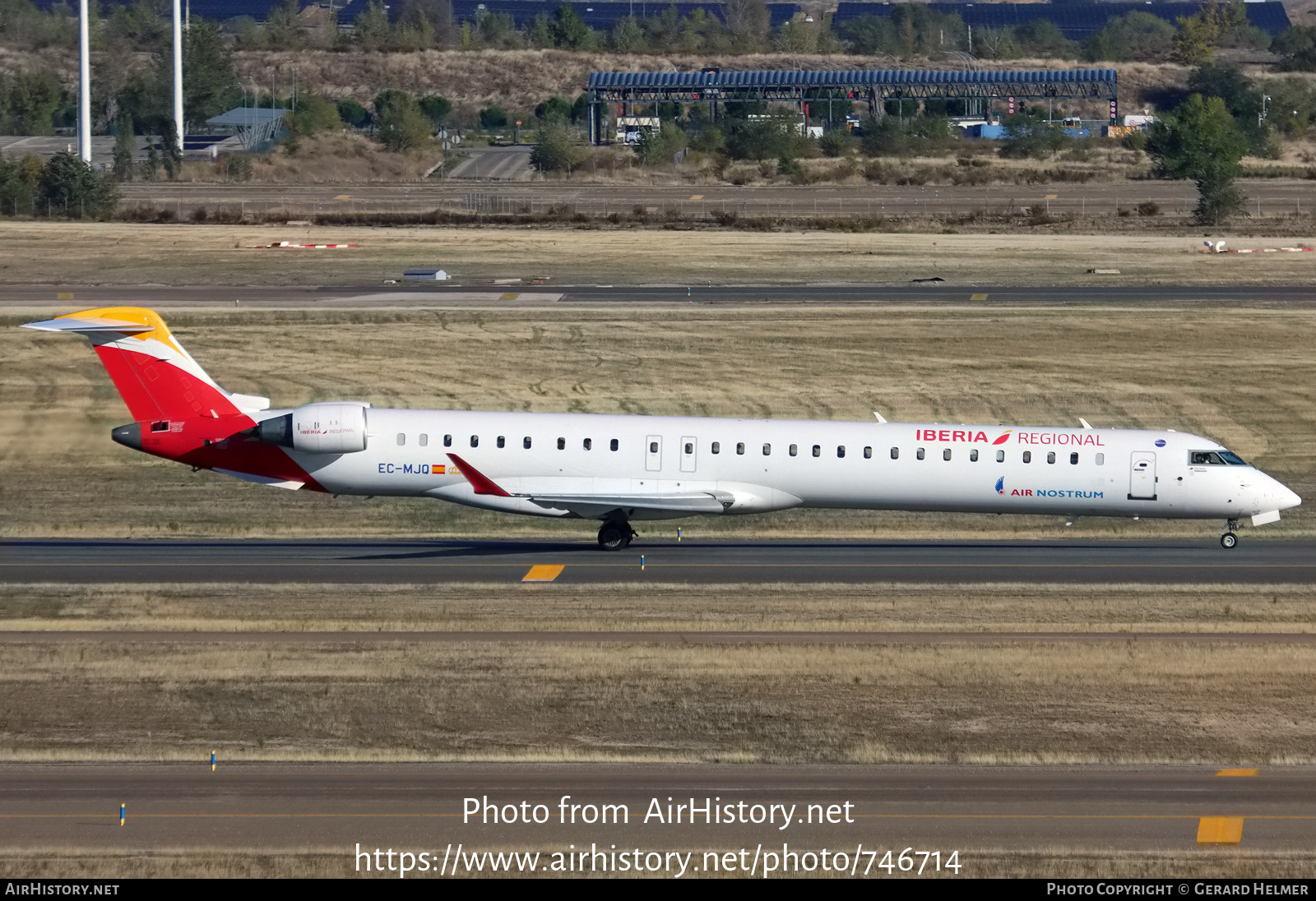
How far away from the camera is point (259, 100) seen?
518ft

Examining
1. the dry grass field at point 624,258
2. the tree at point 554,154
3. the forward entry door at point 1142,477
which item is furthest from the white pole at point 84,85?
the forward entry door at point 1142,477

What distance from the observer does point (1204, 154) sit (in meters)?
95.6

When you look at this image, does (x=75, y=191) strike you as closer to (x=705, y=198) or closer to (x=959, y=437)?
(x=705, y=198)

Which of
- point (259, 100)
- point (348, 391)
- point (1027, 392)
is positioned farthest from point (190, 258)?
point (259, 100)

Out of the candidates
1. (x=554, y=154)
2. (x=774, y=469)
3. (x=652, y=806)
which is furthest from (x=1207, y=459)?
(x=554, y=154)

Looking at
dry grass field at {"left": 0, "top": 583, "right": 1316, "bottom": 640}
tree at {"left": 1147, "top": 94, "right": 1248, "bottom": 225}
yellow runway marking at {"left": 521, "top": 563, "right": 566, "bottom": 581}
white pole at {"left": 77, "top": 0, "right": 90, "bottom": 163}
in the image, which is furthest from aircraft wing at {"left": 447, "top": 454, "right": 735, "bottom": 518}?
white pole at {"left": 77, "top": 0, "right": 90, "bottom": 163}

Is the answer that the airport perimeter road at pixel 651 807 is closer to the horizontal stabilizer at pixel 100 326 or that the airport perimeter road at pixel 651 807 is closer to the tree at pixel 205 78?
the horizontal stabilizer at pixel 100 326

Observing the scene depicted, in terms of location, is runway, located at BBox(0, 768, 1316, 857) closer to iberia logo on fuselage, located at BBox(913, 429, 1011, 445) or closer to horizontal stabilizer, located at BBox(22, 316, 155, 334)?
iberia logo on fuselage, located at BBox(913, 429, 1011, 445)

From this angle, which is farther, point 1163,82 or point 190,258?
point 1163,82

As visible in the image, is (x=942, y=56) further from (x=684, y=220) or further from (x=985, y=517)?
(x=985, y=517)

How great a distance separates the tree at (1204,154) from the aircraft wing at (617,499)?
62.3 meters

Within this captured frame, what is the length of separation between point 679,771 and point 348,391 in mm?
33199

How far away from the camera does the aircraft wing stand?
3522 centimetres

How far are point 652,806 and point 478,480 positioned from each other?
15.3 m
